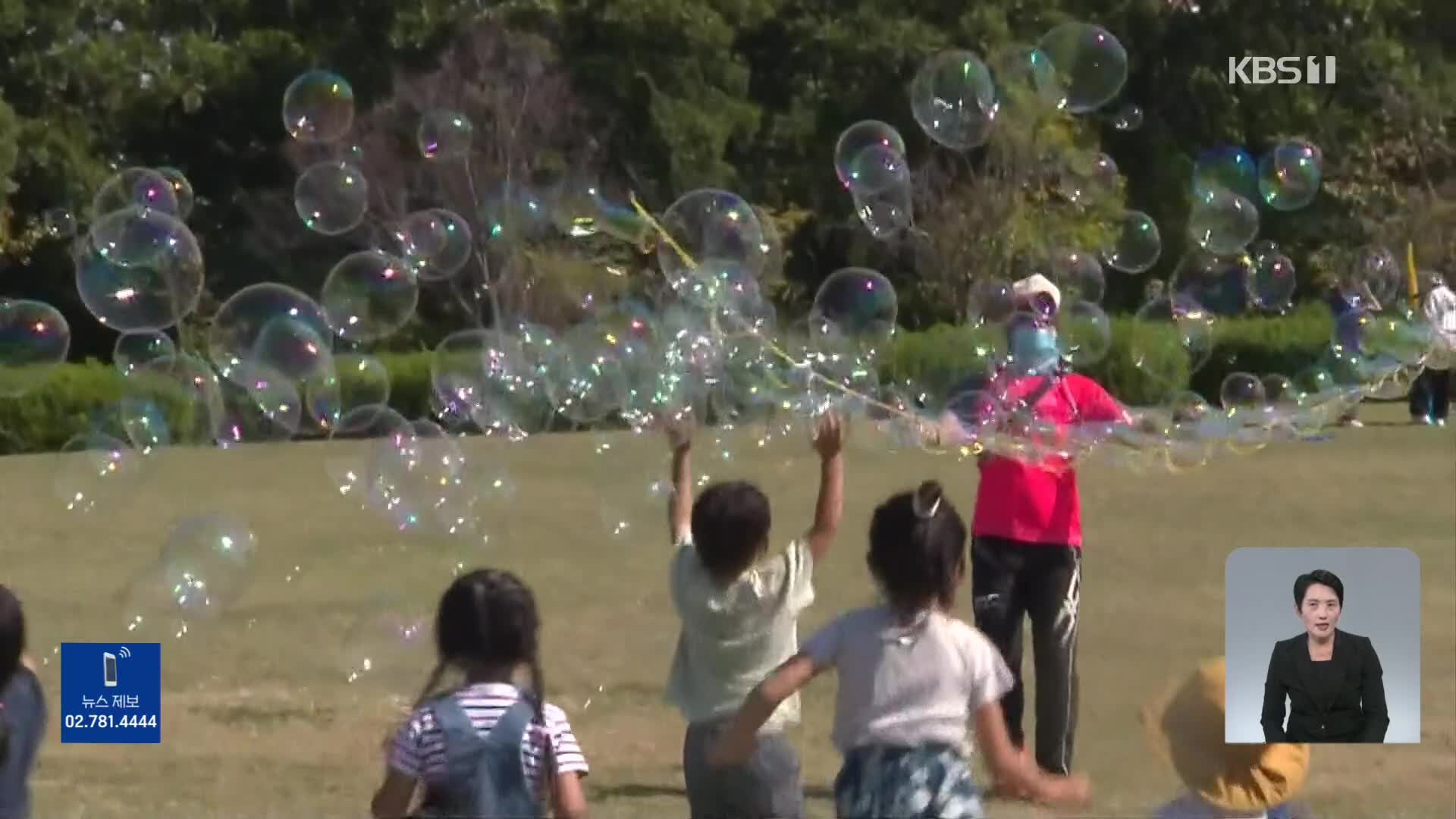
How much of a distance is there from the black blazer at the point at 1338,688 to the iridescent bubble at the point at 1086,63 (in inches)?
166

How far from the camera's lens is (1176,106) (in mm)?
37906

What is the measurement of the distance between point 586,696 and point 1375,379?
323 cm

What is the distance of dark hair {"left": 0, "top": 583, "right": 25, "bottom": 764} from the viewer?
3936 mm

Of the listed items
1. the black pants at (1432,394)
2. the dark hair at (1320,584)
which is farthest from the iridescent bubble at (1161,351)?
the dark hair at (1320,584)

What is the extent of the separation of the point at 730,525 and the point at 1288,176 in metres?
4.86

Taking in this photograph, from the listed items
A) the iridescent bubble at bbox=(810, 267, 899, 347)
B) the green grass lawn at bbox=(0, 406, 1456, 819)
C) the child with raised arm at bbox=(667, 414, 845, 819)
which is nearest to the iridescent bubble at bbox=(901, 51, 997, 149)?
the iridescent bubble at bbox=(810, 267, 899, 347)

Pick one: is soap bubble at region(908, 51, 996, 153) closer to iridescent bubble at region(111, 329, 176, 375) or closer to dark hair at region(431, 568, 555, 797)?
iridescent bubble at region(111, 329, 176, 375)

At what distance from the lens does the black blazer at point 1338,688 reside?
444 cm

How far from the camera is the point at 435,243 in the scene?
27.2ft

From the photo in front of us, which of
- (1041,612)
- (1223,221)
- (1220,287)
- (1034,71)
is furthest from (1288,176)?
(1041,612)

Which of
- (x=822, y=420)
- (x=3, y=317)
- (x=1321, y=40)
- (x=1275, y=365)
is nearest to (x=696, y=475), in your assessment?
(x=3, y=317)

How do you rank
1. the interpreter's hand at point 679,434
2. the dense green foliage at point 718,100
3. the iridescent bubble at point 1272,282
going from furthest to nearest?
the dense green foliage at point 718,100
the iridescent bubble at point 1272,282
the interpreter's hand at point 679,434

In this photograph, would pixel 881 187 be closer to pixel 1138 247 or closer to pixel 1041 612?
pixel 1138 247

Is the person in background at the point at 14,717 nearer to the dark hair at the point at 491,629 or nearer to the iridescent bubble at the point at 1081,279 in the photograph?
the dark hair at the point at 491,629
